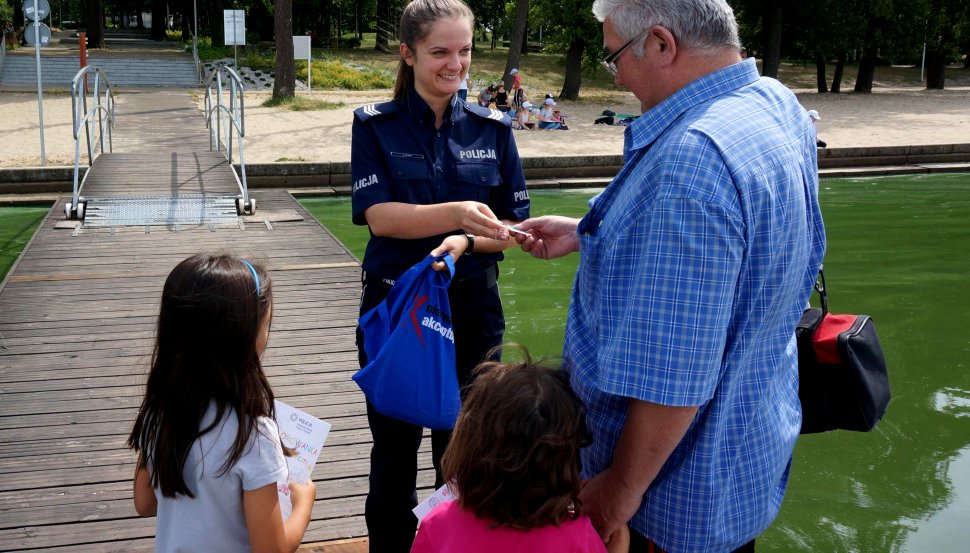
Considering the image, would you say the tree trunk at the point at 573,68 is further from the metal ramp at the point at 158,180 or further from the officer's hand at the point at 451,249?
the officer's hand at the point at 451,249

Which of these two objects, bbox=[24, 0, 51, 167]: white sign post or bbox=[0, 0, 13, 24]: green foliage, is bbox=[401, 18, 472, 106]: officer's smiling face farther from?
bbox=[0, 0, 13, 24]: green foliage

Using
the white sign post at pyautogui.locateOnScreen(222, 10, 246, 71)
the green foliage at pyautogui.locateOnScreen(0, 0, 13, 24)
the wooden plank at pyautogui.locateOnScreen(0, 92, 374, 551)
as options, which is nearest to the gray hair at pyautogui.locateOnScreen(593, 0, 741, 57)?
the wooden plank at pyautogui.locateOnScreen(0, 92, 374, 551)

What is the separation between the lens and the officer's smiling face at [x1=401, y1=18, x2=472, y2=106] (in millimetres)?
2281

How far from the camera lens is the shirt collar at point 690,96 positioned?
4.78 feet

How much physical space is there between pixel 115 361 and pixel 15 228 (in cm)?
509

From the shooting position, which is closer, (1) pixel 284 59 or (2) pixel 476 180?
(2) pixel 476 180

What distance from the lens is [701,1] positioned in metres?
1.41

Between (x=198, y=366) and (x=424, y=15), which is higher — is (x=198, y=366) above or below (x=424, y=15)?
below

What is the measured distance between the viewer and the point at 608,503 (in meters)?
1.50

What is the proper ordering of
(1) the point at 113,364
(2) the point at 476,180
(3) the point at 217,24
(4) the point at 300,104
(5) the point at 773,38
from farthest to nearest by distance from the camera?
(3) the point at 217,24 < (5) the point at 773,38 < (4) the point at 300,104 < (1) the point at 113,364 < (2) the point at 476,180

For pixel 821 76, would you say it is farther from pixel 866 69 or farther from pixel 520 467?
pixel 520 467

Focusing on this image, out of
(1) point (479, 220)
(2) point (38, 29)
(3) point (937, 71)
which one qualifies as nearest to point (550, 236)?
(1) point (479, 220)

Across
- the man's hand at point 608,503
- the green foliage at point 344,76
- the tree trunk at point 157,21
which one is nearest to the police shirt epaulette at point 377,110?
the man's hand at point 608,503

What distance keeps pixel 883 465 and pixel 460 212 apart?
289 cm
